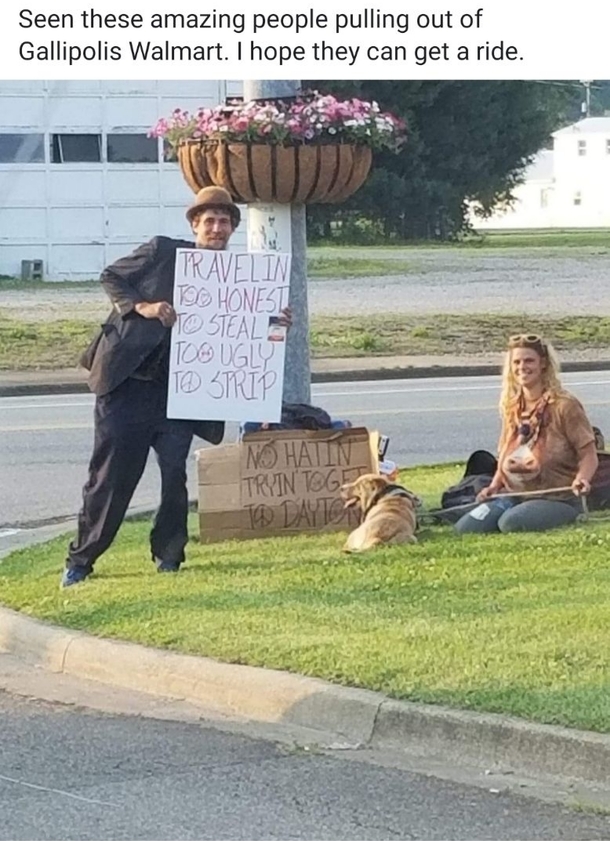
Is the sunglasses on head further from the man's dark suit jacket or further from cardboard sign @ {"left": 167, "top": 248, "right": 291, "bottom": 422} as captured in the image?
the man's dark suit jacket

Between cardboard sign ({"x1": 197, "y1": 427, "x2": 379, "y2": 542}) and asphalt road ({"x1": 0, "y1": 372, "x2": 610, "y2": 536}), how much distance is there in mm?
1999

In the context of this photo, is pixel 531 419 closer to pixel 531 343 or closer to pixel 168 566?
pixel 531 343

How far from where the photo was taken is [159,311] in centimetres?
818

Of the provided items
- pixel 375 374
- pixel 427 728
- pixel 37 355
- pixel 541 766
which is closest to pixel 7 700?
pixel 427 728

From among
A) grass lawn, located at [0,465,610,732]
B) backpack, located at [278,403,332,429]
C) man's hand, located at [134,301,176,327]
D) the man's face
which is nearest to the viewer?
grass lawn, located at [0,465,610,732]

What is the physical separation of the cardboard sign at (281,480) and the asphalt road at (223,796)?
10.5ft

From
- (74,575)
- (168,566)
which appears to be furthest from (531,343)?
(74,575)

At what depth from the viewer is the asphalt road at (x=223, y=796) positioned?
5.08m

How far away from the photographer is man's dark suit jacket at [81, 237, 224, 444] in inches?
324

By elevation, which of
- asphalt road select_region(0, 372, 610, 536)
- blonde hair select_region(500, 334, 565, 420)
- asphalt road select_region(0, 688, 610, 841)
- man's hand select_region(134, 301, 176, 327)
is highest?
man's hand select_region(134, 301, 176, 327)

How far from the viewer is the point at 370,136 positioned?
9742 millimetres

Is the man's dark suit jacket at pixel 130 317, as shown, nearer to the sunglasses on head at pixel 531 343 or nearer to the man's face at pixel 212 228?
the man's face at pixel 212 228

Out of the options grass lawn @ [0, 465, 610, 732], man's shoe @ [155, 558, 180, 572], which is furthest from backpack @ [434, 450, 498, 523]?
man's shoe @ [155, 558, 180, 572]

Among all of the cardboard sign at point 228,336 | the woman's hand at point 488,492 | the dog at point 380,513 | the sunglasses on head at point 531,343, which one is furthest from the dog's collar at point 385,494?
the sunglasses on head at point 531,343
